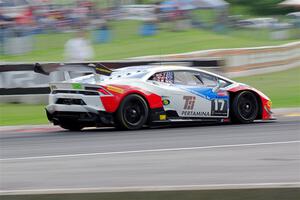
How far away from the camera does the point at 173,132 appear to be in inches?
491

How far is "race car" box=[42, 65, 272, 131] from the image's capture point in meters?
12.5

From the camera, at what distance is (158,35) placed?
1321 inches

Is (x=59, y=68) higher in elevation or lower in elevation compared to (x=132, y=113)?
higher

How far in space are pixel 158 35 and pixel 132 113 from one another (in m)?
21.1

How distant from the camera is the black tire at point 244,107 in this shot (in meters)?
13.6

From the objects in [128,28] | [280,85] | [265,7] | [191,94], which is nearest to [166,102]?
[191,94]

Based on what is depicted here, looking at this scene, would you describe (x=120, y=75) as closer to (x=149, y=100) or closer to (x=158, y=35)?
(x=149, y=100)

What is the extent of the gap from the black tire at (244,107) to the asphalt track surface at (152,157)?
301 mm

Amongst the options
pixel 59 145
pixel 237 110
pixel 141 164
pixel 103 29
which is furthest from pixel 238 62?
pixel 141 164

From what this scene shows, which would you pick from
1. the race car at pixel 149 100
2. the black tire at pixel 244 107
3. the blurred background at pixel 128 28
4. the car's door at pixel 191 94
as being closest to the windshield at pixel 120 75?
the race car at pixel 149 100

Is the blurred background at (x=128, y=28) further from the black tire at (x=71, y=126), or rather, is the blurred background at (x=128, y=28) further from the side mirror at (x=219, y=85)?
the side mirror at (x=219, y=85)

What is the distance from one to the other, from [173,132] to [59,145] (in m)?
2.38

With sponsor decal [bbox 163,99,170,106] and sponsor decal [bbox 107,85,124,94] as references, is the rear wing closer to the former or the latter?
sponsor decal [bbox 107,85,124,94]

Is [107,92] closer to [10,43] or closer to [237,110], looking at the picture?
[237,110]
